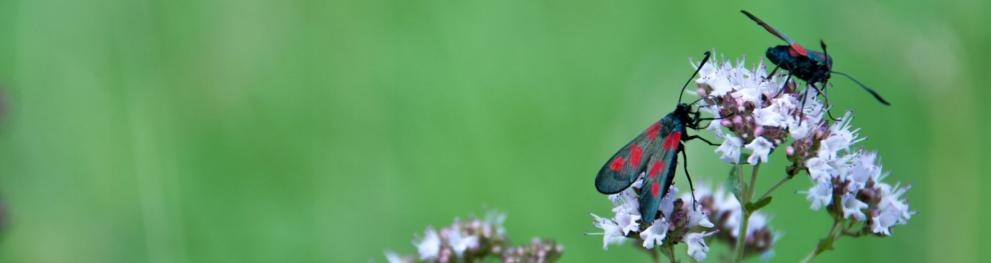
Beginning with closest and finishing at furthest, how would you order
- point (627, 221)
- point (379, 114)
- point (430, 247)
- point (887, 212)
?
point (627, 221) → point (887, 212) → point (430, 247) → point (379, 114)

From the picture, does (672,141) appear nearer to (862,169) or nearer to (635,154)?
(635,154)

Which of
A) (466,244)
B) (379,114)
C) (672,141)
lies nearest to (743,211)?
(672,141)

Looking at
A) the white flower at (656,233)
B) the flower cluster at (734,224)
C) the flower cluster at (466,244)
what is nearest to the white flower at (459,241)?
the flower cluster at (466,244)

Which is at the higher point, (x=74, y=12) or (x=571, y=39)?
(x=74, y=12)

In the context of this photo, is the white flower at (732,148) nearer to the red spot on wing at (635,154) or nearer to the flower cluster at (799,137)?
the flower cluster at (799,137)

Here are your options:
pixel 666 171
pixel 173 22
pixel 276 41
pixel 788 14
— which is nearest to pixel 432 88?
pixel 276 41

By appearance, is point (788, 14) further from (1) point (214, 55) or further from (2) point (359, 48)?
(1) point (214, 55)
